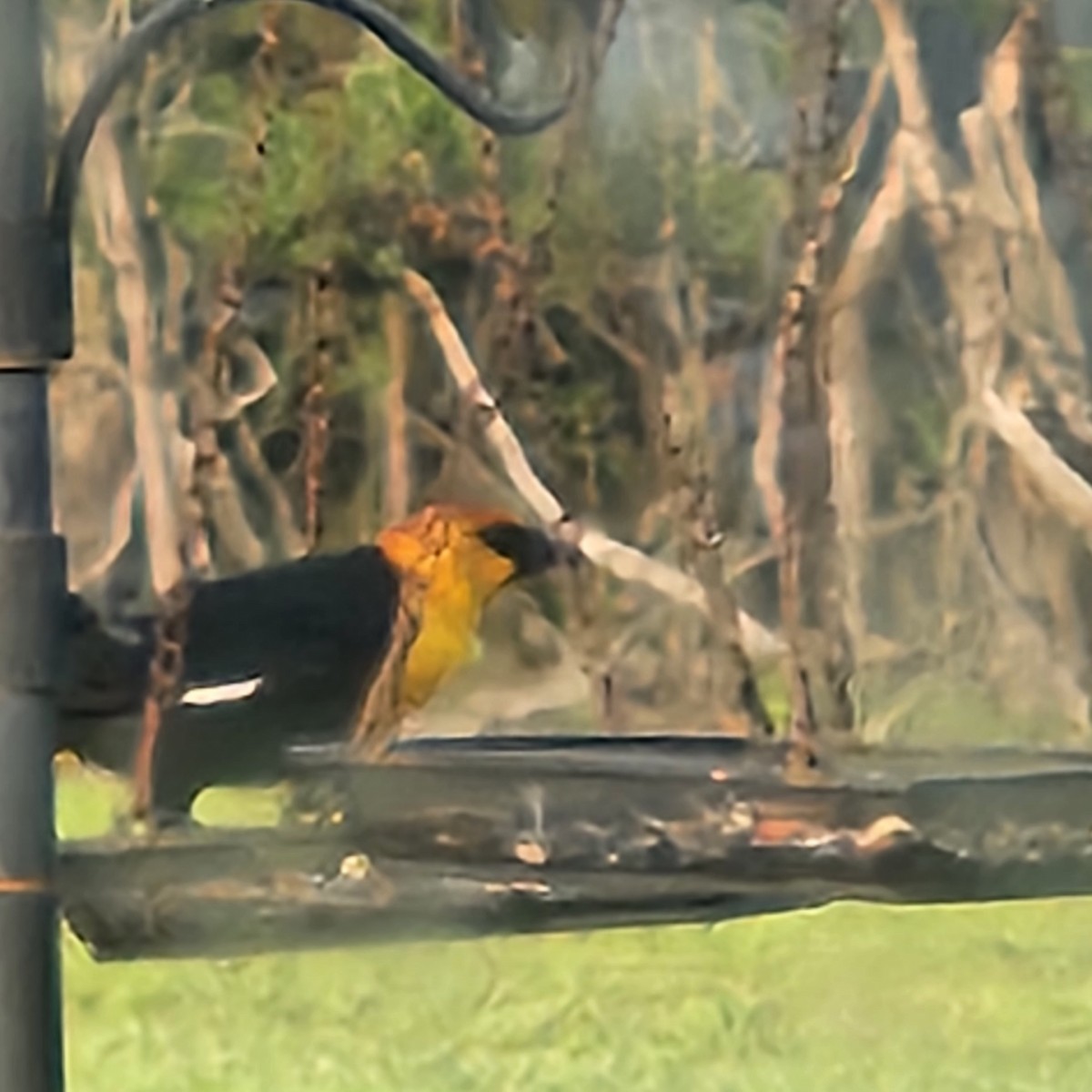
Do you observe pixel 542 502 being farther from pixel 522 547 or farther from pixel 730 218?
pixel 730 218

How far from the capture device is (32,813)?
676 mm

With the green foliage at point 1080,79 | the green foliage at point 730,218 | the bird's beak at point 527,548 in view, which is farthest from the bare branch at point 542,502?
the green foliage at point 1080,79

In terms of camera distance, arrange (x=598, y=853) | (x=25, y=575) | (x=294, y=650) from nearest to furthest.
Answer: (x=25, y=575), (x=598, y=853), (x=294, y=650)

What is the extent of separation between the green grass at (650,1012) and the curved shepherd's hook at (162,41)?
0.27 metres

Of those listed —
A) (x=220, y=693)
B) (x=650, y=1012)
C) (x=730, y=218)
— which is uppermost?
(x=730, y=218)

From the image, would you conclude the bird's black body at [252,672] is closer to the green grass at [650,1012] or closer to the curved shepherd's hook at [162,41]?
the green grass at [650,1012]

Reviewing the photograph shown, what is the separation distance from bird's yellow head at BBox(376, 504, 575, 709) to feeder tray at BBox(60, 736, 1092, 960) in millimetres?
94

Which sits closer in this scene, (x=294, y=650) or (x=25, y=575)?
(x=25, y=575)

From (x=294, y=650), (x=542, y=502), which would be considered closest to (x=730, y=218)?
(x=542, y=502)

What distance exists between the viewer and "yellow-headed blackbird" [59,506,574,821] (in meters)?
0.87

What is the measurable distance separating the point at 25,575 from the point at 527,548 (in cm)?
35

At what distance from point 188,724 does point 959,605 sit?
0.36m

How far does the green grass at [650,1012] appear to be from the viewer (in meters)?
0.84

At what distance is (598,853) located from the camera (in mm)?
833
